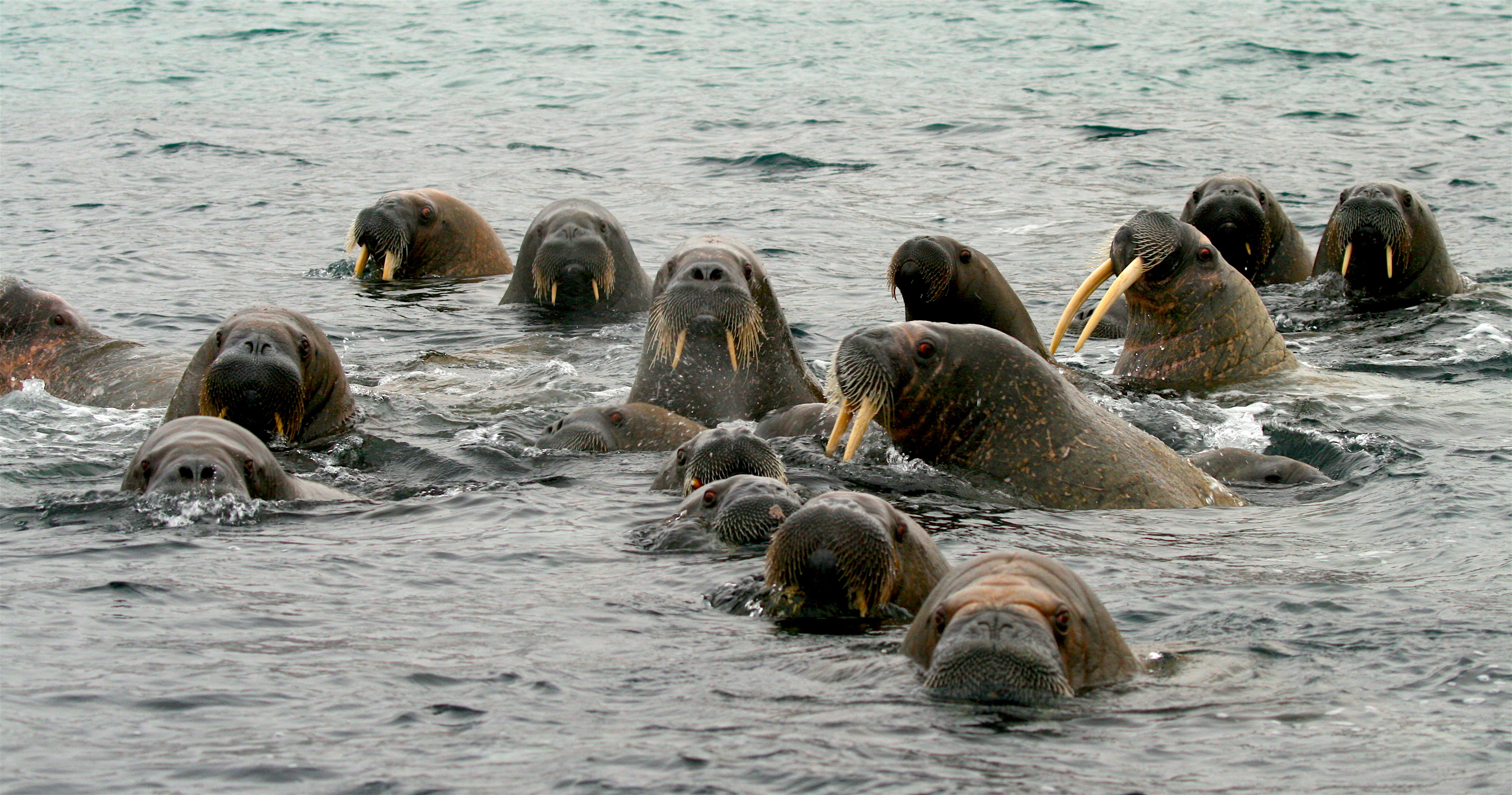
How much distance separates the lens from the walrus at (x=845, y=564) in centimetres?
577

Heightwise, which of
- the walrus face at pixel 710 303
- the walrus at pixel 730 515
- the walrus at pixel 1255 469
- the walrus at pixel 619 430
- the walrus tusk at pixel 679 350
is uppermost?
the walrus face at pixel 710 303

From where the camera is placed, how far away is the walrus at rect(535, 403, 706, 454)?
905 centimetres

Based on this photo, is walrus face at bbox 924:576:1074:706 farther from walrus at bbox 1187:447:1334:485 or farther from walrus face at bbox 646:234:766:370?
walrus face at bbox 646:234:766:370

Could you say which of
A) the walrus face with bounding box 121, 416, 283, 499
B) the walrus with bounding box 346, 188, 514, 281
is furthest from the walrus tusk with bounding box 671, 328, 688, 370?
the walrus with bounding box 346, 188, 514, 281

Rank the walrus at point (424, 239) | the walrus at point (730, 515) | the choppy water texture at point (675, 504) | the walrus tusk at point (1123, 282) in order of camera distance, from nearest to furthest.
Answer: the choppy water texture at point (675, 504) → the walrus at point (730, 515) → the walrus tusk at point (1123, 282) → the walrus at point (424, 239)

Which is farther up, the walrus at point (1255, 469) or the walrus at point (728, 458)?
the walrus at point (728, 458)

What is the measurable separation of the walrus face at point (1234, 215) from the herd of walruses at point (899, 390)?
0.02m

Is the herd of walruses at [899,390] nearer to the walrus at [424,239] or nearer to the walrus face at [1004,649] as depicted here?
the walrus face at [1004,649]

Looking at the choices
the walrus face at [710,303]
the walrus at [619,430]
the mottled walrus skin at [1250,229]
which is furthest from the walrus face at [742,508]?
the mottled walrus skin at [1250,229]

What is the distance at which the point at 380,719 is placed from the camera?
487 cm

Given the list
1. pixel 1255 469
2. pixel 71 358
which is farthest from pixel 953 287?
pixel 71 358

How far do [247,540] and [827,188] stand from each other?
45.1 ft

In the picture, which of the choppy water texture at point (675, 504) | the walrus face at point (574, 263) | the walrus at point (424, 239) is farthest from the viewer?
the walrus at point (424, 239)

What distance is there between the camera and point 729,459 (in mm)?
7496
